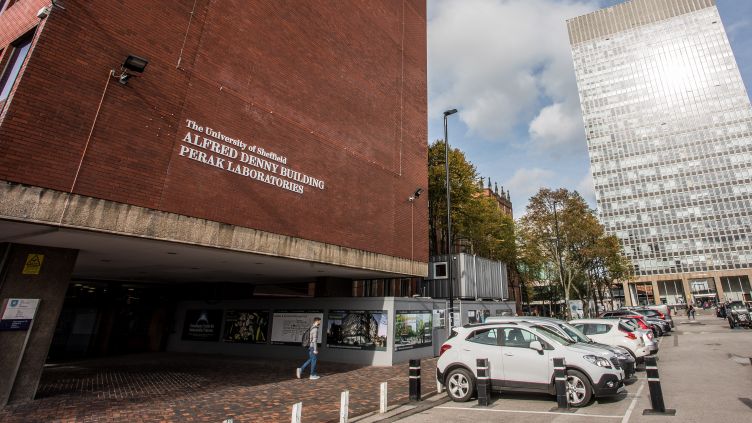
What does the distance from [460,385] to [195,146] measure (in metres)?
9.99

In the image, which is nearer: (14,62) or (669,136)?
(14,62)

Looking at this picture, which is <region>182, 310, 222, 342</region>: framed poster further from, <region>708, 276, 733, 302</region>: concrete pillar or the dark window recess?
<region>708, 276, 733, 302</region>: concrete pillar

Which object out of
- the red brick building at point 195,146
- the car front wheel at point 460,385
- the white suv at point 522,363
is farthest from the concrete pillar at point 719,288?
the car front wheel at point 460,385

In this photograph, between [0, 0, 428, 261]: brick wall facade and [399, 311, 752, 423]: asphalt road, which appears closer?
[399, 311, 752, 423]: asphalt road

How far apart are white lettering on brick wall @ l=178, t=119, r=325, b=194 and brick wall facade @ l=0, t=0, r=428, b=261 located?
47mm

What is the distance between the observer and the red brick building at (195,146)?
855 centimetres

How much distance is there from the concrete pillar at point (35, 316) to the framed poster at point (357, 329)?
1026cm

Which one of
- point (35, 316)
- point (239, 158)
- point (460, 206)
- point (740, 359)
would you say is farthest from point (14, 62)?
point (460, 206)

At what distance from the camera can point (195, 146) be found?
11.1 meters

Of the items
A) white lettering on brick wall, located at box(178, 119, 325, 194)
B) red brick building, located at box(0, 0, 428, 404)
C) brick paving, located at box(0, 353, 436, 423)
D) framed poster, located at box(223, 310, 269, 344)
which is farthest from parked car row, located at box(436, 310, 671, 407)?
framed poster, located at box(223, 310, 269, 344)

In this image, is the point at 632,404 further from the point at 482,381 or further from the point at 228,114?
the point at 228,114

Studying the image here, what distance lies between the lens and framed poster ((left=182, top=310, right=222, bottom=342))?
20.8m

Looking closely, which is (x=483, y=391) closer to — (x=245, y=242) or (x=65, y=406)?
(x=245, y=242)

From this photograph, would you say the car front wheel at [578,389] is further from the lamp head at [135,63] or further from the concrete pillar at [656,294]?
the concrete pillar at [656,294]
